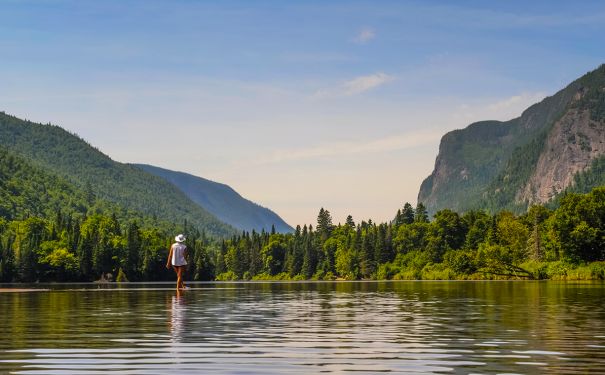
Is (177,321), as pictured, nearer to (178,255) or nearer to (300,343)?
(300,343)

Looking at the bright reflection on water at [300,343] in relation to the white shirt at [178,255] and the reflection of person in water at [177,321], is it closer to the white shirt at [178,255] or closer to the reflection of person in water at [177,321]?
the reflection of person in water at [177,321]

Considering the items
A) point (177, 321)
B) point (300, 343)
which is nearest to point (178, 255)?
point (177, 321)

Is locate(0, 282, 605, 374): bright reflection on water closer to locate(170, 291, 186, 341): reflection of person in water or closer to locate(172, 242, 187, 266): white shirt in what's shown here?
locate(170, 291, 186, 341): reflection of person in water

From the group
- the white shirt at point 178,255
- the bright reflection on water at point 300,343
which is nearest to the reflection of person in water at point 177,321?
the bright reflection on water at point 300,343

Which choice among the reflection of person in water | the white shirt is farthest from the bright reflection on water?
the white shirt

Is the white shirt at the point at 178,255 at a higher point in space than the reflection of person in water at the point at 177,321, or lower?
higher

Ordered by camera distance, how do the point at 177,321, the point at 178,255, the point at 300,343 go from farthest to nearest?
the point at 178,255 → the point at 177,321 → the point at 300,343

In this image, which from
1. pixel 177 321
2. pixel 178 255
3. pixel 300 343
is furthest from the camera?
pixel 178 255

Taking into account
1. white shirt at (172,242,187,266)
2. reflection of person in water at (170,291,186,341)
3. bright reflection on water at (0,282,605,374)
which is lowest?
bright reflection on water at (0,282,605,374)

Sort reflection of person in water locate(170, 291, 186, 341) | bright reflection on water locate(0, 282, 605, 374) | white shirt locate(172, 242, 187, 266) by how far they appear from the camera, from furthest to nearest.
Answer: white shirt locate(172, 242, 187, 266) < reflection of person in water locate(170, 291, 186, 341) < bright reflection on water locate(0, 282, 605, 374)

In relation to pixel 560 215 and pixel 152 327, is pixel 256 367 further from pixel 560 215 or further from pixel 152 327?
pixel 560 215

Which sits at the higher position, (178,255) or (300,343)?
(178,255)

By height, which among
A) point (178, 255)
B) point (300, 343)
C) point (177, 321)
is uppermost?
point (178, 255)

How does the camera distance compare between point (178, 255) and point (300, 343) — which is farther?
point (178, 255)
